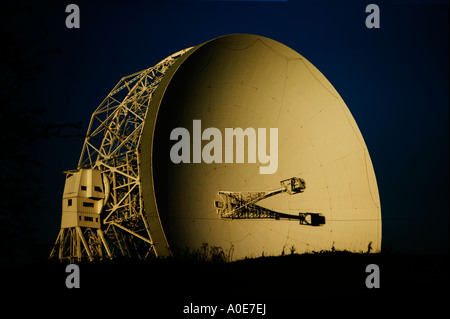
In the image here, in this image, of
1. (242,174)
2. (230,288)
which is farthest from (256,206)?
(230,288)

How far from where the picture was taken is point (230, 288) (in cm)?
1158

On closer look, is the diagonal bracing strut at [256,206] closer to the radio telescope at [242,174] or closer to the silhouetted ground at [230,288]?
the radio telescope at [242,174]

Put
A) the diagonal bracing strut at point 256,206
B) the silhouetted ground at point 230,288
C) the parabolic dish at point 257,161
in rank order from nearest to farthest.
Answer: the silhouetted ground at point 230,288
the parabolic dish at point 257,161
the diagonal bracing strut at point 256,206

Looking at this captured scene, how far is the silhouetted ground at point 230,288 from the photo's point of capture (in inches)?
398

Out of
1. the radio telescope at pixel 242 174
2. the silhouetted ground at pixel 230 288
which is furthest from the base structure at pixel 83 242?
the silhouetted ground at pixel 230 288

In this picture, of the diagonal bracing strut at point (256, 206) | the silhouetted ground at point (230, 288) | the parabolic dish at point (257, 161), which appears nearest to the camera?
the silhouetted ground at point (230, 288)

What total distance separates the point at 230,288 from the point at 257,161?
1209 centimetres

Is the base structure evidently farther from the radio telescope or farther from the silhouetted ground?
the silhouetted ground

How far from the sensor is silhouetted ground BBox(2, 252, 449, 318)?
1012 cm

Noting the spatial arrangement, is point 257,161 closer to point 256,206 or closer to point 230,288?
point 256,206

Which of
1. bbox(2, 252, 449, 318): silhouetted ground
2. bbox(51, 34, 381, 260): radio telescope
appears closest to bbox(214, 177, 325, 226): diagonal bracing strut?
bbox(51, 34, 381, 260): radio telescope

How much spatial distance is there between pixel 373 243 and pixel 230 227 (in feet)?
24.5

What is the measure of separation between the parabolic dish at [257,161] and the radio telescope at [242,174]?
0.17ft
